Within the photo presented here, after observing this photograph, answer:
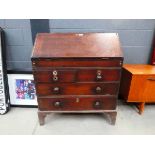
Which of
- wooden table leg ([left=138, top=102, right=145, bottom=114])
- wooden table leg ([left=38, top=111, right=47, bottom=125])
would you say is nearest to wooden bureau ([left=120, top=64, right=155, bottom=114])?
wooden table leg ([left=138, top=102, right=145, bottom=114])

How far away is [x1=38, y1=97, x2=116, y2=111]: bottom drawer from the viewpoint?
6.23 ft

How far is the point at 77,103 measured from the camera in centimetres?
193

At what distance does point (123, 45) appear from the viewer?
7.47 feet

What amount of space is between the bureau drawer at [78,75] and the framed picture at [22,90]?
548mm

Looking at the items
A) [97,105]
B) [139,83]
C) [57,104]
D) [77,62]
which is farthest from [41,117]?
[139,83]

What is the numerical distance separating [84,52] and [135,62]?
938 mm

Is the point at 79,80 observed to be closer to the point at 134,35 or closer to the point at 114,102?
the point at 114,102

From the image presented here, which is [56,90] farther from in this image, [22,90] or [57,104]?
[22,90]

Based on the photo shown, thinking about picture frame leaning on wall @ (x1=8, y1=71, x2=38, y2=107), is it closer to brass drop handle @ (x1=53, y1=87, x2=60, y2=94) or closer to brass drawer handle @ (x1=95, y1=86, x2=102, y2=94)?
brass drop handle @ (x1=53, y1=87, x2=60, y2=94)

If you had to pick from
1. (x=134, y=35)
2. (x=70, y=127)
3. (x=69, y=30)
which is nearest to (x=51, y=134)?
(x=70, y=127)

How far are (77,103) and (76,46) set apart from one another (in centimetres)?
60

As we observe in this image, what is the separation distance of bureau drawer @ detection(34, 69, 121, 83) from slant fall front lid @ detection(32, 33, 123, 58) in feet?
0.50

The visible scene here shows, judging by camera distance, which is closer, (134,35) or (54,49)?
(54,49)

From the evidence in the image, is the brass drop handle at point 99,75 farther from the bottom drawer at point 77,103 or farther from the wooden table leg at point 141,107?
the wooden table leg at point 141,107
